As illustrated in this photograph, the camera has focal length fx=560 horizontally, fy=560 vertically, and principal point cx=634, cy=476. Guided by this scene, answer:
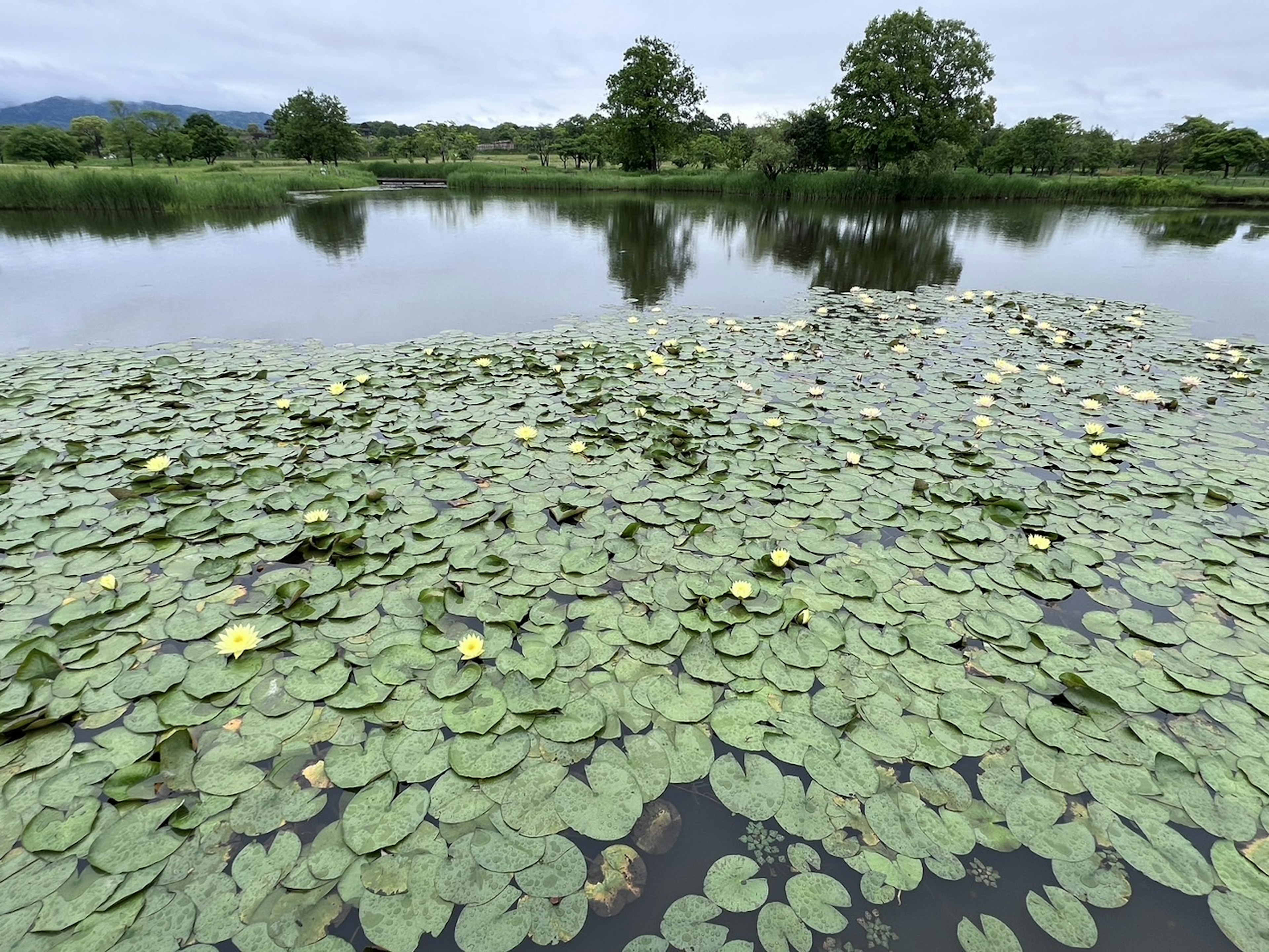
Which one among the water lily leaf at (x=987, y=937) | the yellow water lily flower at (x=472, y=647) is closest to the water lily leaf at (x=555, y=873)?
the yellow water lily flower at (x=472, y=647)

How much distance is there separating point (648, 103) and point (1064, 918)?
1671 inches

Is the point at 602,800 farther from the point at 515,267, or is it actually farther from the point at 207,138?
the point at 207,138

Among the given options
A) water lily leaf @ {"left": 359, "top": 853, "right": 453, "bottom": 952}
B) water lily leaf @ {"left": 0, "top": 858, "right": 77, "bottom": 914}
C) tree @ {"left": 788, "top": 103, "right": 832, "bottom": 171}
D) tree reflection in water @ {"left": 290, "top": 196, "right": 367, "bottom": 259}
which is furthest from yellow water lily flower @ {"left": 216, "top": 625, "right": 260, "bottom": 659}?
tree @ {"left": 788, "top": 103, "right": 832, "bottom": 171}

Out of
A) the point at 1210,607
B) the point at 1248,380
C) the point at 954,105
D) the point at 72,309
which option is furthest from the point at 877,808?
the point at 954,105

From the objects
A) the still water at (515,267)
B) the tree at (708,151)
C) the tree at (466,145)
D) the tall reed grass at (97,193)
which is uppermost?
the tree at (466,145)

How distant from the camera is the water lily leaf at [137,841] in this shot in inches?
54.7

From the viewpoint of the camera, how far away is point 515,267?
10.3 metres

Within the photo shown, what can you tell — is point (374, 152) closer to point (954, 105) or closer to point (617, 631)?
point (954, 105)

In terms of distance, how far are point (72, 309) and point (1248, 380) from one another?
40.8 feet

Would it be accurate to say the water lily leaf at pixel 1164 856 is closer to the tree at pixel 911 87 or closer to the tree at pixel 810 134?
the tree at pixel 911 87

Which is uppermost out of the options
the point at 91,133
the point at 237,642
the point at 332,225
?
the point at 91,133

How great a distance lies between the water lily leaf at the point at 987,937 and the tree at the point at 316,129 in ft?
169

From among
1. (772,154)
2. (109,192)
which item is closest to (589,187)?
(772,154)

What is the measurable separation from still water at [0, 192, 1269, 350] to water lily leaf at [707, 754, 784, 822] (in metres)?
5.72
